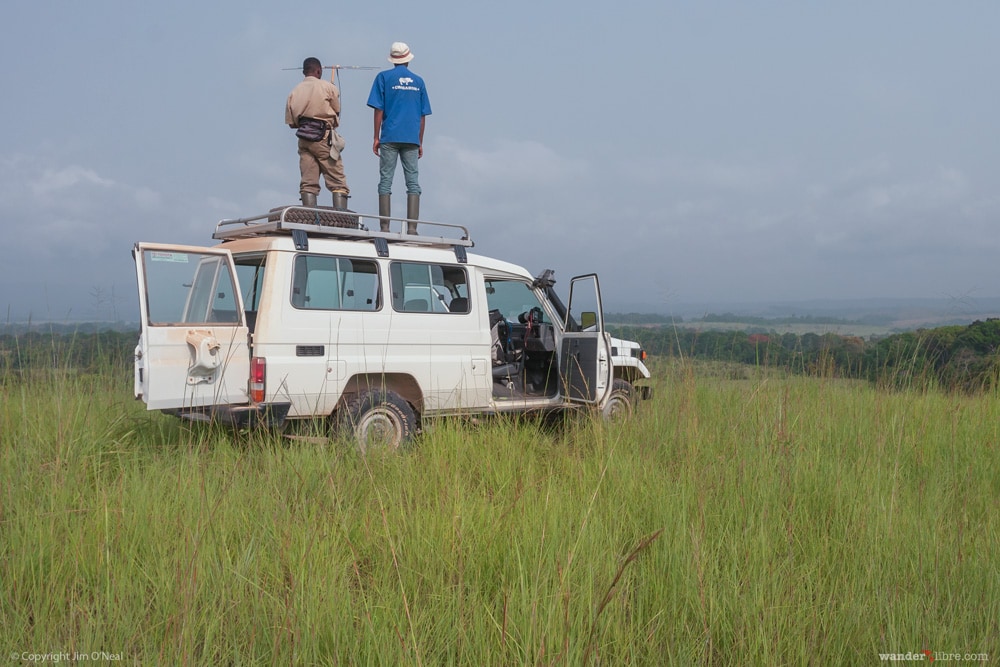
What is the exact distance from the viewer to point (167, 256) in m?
5.62

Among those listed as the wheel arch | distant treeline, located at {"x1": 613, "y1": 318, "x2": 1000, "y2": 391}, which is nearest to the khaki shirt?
the wheel arch

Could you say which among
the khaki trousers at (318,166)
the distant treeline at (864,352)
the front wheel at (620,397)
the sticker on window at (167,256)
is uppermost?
the khaki trousers at (318,166)

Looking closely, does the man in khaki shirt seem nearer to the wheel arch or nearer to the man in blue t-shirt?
the man in blue t-shirt

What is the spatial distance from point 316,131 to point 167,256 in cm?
333

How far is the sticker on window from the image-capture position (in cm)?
555

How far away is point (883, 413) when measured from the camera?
6.45 metres

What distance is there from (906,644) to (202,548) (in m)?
2.96

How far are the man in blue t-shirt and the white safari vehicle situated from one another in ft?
4.90

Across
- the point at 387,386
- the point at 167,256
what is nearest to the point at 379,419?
Result: the point at 387,386

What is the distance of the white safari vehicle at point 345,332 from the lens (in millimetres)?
5668

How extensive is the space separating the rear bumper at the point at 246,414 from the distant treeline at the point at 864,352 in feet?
11.2

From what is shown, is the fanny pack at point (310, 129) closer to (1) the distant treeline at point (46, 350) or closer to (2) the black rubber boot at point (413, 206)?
(2) the black rubber boot at point (413, 206)

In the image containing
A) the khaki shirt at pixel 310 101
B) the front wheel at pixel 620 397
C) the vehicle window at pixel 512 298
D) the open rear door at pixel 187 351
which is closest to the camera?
the open rear door at pixel 187 351

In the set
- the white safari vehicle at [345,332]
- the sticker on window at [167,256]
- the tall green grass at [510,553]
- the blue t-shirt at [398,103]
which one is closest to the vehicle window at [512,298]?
the white safari vehicle at [345,332]
